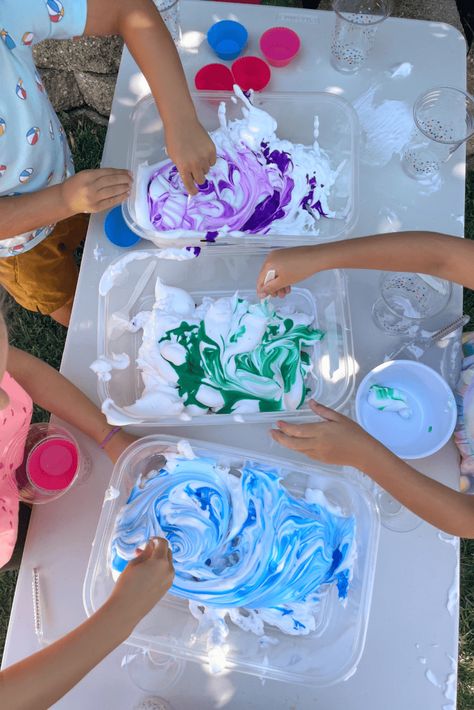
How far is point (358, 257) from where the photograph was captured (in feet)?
4.53

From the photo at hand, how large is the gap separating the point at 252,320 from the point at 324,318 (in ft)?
0.60

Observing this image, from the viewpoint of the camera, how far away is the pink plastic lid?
52.0 inches

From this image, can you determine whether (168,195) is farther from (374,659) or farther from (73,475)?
(374,659)

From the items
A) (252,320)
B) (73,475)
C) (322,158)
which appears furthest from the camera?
(322,158)

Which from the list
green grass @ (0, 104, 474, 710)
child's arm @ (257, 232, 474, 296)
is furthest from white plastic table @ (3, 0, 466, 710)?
green grass @ (0, 104, 474, 710)

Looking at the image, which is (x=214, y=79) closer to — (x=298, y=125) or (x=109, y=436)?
(x=298, y=125)

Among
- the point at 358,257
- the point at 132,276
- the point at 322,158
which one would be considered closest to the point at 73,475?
the point at 132,276

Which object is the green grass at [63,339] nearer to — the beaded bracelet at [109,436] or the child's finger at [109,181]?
the beaded bracelet at [109,436]

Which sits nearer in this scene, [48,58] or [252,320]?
[252,320]

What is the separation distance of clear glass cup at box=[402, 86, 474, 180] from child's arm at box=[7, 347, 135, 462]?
1026mm

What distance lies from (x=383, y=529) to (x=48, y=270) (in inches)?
49.3

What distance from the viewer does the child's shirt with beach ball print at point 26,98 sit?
4.58ft

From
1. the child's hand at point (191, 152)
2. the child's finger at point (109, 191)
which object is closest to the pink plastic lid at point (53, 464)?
the child's finger at point (109, 191)

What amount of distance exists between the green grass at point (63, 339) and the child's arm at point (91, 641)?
1.16 meters
